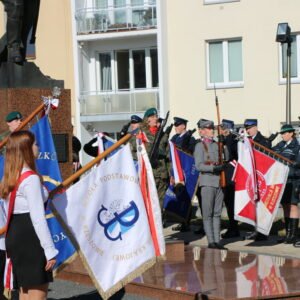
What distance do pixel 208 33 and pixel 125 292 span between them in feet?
71.1

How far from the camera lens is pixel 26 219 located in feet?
21.1

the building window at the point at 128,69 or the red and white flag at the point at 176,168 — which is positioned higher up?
the building window at the point at 128,69

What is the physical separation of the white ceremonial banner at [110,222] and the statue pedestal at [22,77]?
370 cm

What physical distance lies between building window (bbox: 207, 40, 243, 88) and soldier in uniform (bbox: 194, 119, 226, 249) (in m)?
18.0

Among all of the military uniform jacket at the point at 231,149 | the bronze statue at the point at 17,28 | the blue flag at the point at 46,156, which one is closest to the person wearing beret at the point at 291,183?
the military uniform jacket at the point at 231,149

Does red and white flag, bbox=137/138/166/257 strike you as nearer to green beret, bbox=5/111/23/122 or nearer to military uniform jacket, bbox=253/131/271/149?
green beret, bbox=5/111/23/122

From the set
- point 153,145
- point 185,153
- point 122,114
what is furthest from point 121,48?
point 153,145

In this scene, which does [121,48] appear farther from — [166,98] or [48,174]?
[48,174]

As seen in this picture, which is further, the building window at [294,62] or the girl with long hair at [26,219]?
the building window at [294,62]

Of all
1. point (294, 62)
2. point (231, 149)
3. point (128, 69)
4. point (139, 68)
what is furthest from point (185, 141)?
point (128, 69)

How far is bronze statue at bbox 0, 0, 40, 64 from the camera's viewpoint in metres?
10.7

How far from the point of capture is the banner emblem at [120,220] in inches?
280

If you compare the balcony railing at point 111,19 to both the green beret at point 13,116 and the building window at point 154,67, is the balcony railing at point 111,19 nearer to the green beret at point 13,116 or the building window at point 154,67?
the building window at point 154,67

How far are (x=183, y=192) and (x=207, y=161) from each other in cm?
126
